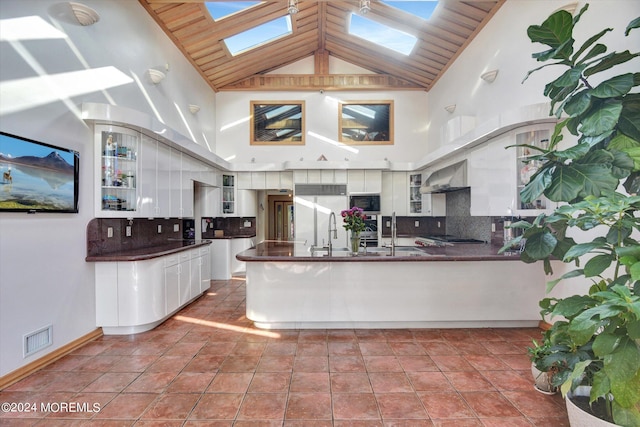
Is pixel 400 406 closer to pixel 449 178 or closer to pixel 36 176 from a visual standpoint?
pixel 36 176

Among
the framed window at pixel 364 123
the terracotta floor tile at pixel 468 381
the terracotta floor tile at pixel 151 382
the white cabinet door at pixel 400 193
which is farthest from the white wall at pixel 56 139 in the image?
the white cabinet door at pixel 400 193

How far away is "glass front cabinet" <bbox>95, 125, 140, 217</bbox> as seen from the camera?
3162 mm

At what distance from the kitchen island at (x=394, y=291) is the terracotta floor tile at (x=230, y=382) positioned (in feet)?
3.03

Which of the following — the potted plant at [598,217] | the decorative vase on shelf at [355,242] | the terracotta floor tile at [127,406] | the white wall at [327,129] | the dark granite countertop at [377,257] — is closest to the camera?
the potted plant at [598,217]

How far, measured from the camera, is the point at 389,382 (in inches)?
91.5

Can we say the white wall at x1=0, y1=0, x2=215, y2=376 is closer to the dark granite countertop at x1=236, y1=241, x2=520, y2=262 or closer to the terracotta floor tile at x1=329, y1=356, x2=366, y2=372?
the dark granite countertop at x1=236, y1=241, x2=520, y2=262

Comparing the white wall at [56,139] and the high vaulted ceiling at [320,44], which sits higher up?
the high vaulted ceiling at [320,44]

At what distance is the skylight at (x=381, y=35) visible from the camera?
5.23 meters

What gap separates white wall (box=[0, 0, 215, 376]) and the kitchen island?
165cm

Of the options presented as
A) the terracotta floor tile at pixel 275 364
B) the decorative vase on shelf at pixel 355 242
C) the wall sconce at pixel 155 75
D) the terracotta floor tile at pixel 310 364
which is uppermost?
the wall sconce at pixel 155 75

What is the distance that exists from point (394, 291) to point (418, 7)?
3.97m

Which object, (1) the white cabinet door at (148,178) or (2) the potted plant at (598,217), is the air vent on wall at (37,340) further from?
(2) the potted plant at (598,217)

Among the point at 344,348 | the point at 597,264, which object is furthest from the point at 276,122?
the point at 597,264

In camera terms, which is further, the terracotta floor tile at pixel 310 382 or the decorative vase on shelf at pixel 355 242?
the decorative vase on shelf at pixel 355 242
